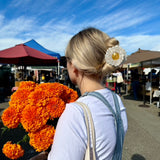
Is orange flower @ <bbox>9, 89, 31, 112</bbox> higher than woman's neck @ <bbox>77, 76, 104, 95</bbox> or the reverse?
the reverse

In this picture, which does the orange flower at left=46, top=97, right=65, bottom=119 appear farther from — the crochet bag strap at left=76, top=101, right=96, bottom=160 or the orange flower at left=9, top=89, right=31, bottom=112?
the crochet bag strap at left=76, top=101, right=96, bottom=160

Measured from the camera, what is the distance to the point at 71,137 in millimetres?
608

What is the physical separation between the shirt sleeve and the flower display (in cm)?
25

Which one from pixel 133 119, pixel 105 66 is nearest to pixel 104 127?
pixel 105 66

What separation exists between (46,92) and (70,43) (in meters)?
0.34

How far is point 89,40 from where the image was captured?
0.73 metres

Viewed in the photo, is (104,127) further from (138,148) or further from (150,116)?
(150,116)

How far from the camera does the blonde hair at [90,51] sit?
2.35 feet

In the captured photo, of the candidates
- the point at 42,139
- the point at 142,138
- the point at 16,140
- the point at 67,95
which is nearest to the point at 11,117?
the point at 42,139

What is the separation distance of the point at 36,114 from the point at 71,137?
315 millimetres

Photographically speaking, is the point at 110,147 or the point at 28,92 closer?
the point at 110,147

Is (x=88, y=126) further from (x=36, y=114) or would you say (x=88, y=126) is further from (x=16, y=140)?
(x=16, y=140)

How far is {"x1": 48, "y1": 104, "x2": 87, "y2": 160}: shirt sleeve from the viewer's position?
24.0 inches

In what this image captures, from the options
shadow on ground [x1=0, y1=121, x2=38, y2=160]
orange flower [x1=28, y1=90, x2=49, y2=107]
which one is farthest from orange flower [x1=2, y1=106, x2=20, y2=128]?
shadow on ground [x1=0, y1=121, x2=38, y2=160]
